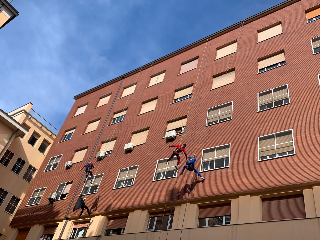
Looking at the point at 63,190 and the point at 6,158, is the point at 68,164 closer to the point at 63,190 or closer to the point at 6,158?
the point at 63,190

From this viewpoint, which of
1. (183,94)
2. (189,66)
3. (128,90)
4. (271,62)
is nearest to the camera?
(271,62)

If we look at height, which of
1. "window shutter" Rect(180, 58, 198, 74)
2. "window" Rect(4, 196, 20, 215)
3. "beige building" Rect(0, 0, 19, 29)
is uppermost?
"window shutter" Rect(180, 58, 198, 74)

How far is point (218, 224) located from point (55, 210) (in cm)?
1083

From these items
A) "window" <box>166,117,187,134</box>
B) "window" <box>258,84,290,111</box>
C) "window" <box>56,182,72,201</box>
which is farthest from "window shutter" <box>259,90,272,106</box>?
"window" <box>56,182,72,201</box>

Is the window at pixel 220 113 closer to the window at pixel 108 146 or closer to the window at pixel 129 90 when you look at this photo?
the window at pixel 108 146

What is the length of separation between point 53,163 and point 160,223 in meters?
12.5

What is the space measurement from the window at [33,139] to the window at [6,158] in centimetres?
277

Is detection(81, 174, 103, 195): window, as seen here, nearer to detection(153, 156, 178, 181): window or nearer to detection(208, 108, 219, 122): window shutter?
detection(153, 156, 178, 181): window

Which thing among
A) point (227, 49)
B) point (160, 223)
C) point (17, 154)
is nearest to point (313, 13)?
point (227, 49)

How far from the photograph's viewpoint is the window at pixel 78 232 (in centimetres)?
1650

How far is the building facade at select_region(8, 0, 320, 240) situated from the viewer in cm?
1194

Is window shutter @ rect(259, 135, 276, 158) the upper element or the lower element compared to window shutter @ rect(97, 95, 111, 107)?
lower

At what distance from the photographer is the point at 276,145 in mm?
13344

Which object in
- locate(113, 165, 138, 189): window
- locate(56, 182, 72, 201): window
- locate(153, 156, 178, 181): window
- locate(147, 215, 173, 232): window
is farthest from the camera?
locate(56, 182, 72, 201): window
